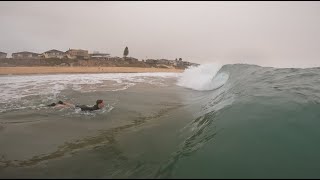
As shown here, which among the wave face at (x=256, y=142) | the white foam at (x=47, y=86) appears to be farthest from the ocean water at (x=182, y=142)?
the white foam at (x=47, y=86)

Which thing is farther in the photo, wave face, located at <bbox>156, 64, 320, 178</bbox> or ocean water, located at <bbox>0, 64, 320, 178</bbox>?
ocean water, located at <bbox>0, 64, 320, 178</bbox>

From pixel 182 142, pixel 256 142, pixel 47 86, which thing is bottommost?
pixel 47 86

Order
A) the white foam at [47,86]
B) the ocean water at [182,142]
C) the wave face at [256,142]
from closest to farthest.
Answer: the wave face at [256,142] < the ocean water at [182,142] < the white foam at [47,86]

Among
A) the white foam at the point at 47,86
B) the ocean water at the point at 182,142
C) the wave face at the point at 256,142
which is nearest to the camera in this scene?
the wave face at the point at 256,142

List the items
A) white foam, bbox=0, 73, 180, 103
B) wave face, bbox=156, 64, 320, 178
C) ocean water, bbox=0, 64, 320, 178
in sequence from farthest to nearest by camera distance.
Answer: white foam, bbox=0, 73, 180, 103 < ocean water, bbox=0, 64, 320, 178 < wave face, bbox=156, 64, 320, 178

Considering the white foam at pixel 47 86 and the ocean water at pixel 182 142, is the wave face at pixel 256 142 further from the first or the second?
the white foam at pixel 47 86

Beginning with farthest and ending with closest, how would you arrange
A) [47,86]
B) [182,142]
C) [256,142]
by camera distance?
[47,86]
[182,142]
[256,142]

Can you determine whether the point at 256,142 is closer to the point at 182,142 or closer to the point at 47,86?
the point at 182,142

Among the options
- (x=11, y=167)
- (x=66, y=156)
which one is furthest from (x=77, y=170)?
(x=11, y=167)

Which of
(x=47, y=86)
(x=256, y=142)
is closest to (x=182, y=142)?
(x=256, y=142)

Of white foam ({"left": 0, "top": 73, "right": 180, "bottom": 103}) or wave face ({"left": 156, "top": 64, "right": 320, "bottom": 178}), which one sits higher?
wave face ({"left": 156, "top": 64, "right": 320, "bottom": 178})

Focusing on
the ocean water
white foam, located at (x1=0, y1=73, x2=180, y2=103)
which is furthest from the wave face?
white foam, located at (x1=0, y1=73, x2=180, y2=103)

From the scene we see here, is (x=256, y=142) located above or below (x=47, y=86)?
above

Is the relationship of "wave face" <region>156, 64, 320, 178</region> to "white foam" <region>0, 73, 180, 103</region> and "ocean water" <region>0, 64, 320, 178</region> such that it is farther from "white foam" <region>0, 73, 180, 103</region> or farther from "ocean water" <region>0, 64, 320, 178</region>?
"white foam" <region>0, 73, 180, 103</region>
